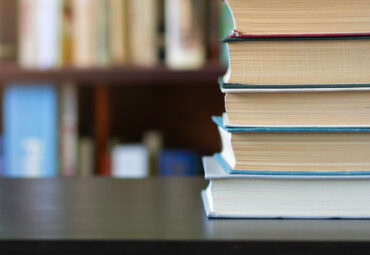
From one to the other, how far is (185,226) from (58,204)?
0.53 ft

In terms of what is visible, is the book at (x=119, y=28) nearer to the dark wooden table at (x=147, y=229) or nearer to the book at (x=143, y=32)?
the book at (x=143, y=32)

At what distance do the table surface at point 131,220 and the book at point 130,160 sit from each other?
0.97 m

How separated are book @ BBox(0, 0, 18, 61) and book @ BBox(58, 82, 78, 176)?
162mm

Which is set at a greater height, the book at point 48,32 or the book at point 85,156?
the book at point 48,32

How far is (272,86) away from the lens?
538 mm

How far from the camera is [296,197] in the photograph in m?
0.54

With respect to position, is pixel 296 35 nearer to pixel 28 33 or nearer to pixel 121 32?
pixel 121 32

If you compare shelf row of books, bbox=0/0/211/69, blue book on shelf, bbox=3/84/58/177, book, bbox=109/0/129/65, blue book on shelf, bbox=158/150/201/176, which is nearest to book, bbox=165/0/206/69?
shelf row of books, bbox=0/0/211/69

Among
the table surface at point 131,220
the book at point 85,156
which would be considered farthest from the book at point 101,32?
the table surface at point 131,220

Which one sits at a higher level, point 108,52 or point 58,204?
point 108,52

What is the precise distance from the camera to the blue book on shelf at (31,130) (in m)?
1.69
